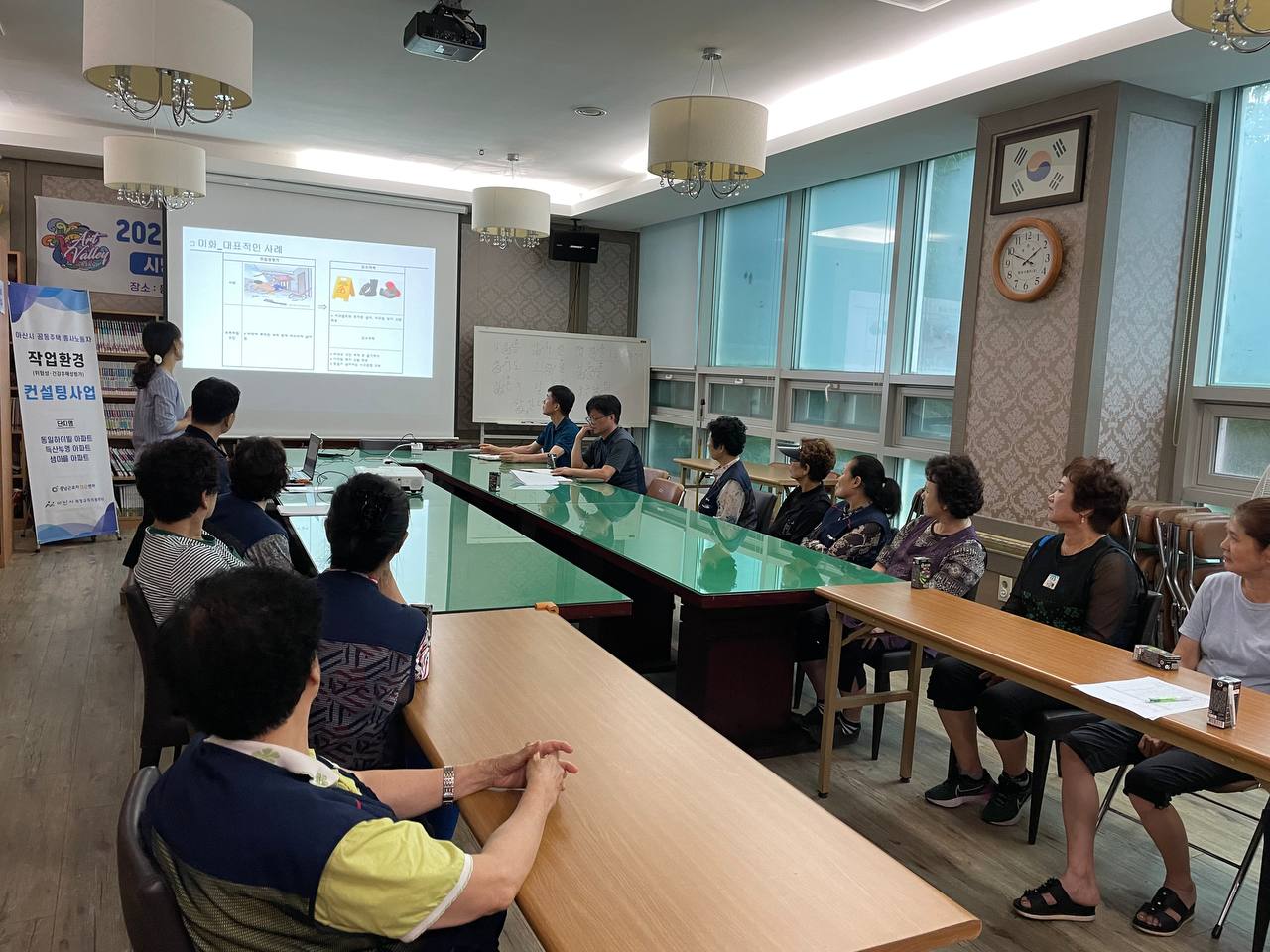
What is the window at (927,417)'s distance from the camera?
5785 millimetres

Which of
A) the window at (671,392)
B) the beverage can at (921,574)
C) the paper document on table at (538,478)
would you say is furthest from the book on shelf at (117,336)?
the beverage can at (921,574)

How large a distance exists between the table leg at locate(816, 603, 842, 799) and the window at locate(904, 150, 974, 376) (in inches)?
125

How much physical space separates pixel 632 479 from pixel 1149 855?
321 centimetres

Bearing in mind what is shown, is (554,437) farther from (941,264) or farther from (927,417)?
(941,264)

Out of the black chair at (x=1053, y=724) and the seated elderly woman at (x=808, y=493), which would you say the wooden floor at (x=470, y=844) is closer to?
the black chair at (x=1053, y=724)

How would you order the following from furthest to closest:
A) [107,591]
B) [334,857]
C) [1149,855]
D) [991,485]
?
[107,591] → [991,485] → [1149,855] → [334,857]

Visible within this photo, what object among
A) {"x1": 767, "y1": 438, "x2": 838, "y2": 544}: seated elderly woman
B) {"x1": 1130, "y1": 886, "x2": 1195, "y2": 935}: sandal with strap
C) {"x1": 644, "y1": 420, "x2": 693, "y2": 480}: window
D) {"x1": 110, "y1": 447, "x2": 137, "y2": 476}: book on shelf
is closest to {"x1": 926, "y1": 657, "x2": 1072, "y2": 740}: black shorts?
{"x1": 1130, "y1": 886, "x2": 1195, "y2": 935}: sandal with strap

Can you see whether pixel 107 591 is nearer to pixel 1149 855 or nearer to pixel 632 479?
pixel 632 479

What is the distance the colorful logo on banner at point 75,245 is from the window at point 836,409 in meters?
5.62

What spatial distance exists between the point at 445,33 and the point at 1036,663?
137 inches

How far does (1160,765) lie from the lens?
222 cm

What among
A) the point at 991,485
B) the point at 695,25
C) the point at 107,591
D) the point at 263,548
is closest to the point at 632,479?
the point at 991,485

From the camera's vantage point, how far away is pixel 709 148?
12.4 ft

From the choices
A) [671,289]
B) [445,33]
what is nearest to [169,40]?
[445,33]
